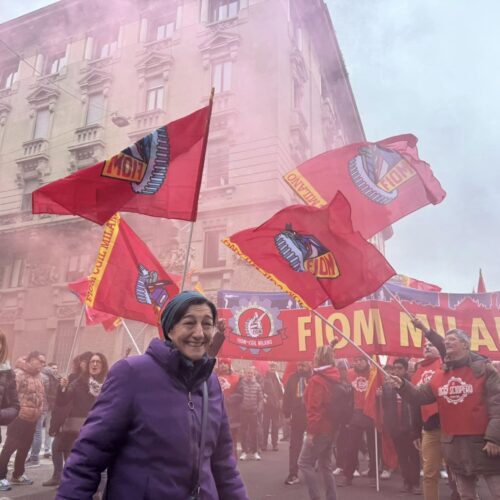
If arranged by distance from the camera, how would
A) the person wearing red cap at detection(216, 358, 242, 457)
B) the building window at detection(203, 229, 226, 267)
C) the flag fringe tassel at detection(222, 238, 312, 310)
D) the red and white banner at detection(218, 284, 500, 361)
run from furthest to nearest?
the building window at detection(203, 229, 226, 267), the person wearing red cap at detection(216, 358, 242, 457), the red and white banner at detection(218, 284, 500, 361), the flag fringe tassel at detection(222, 238, 312, 310)

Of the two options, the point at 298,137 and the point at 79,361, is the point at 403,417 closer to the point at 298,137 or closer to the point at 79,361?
the point at 79,361

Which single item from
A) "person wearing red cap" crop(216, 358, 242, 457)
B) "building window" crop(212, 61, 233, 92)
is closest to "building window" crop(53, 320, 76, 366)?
"building window" crop(212, 61, 233, 92)

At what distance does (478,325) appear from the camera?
687cm

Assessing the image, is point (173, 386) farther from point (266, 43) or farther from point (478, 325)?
point (266, 43)

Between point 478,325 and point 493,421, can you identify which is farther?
point 478,325

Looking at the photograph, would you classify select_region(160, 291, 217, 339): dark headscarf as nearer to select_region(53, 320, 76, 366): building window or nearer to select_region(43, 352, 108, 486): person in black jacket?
select_region(43, 352, 108, 486): person in black jacket

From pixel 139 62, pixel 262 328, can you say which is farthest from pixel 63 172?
pixel 262 328

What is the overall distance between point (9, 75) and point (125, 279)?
2009cm

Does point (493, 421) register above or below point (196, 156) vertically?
below

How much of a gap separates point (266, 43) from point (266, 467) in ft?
43.8

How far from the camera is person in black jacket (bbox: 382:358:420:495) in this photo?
221 inches

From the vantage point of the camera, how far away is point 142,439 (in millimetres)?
1535

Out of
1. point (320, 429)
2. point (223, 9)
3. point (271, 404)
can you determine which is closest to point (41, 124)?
point (223, 9)

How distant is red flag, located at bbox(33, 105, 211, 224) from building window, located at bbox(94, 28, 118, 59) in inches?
671
